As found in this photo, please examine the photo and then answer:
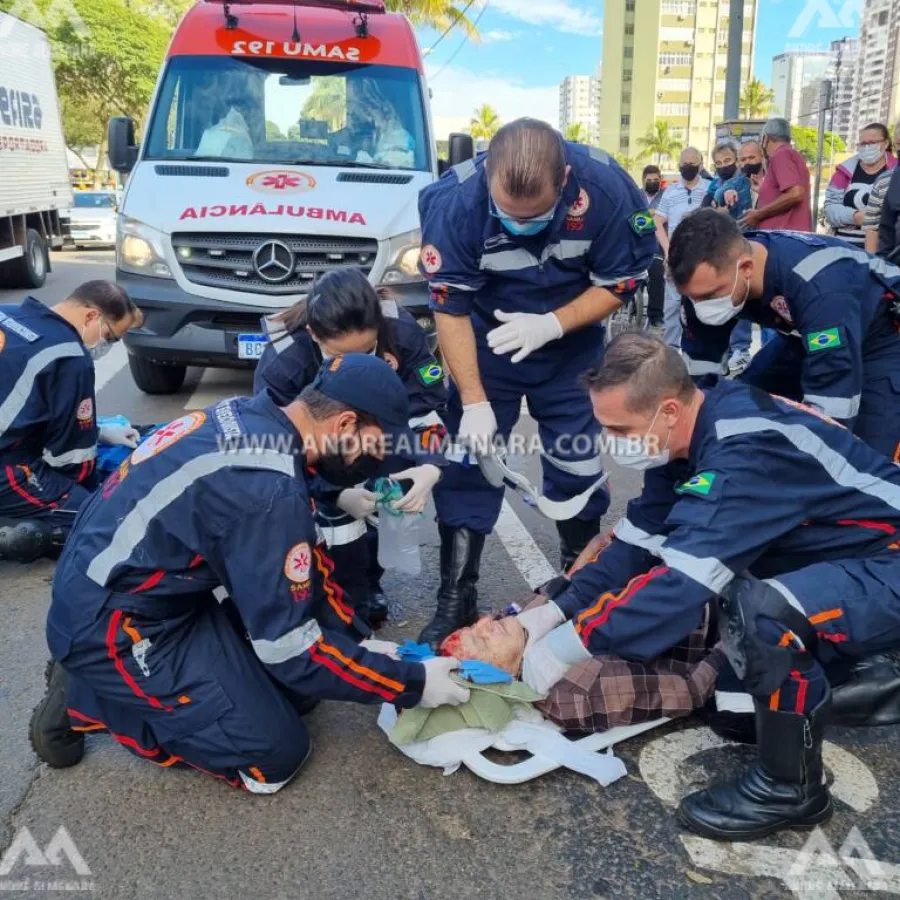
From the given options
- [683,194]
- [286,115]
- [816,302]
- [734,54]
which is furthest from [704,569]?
[734,54]

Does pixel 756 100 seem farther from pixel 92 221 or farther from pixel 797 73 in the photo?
pixel 92 221

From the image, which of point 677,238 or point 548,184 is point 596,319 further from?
point 548,184

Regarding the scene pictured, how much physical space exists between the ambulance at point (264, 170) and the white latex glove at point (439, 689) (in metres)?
3.33

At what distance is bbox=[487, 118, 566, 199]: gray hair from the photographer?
2.59m

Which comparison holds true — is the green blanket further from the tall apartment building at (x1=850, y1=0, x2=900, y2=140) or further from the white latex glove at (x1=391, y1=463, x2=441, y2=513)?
the tall apartment building at (x1=850, y1=0, x2=900, y2=140)

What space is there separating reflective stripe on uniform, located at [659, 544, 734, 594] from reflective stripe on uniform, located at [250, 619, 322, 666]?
879 millimetres

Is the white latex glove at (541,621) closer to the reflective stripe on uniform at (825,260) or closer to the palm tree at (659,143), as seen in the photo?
the reflective stripe on uniform at (825,260)

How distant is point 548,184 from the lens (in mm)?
2619

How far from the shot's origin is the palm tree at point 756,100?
81125 mm

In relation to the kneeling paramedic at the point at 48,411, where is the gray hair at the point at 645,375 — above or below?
above

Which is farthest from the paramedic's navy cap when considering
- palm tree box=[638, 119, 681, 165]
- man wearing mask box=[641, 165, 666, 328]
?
palm tree box=[638, 119, 681, 165]

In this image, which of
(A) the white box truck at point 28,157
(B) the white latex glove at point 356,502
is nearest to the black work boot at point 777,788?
(B) the white latex glove at point 356,502

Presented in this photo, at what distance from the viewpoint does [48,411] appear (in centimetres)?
365

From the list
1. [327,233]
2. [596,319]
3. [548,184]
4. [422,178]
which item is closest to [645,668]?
[596,319]
